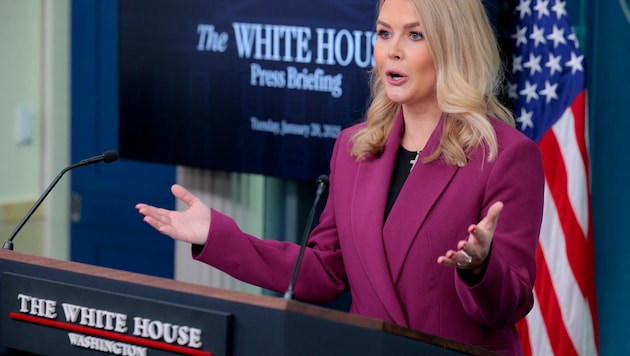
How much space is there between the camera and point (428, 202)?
2471 mm

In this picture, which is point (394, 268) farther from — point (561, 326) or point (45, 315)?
point (561, 326)

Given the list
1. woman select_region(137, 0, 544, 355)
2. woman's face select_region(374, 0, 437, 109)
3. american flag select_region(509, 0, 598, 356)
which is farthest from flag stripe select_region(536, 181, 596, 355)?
woman's face select_region(374, 0, 437, 109)

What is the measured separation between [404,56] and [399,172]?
10.8 inches

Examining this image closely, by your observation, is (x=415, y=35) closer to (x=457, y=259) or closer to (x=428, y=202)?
(x=428, y=202)

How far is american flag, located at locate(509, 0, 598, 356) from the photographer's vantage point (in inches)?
151

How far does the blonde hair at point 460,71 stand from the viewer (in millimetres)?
2473

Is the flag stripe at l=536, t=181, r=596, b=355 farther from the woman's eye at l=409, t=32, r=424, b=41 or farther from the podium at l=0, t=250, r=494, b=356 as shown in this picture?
the podium at l=0, t=250, r=494, b=356

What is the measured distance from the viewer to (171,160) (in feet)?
15.7

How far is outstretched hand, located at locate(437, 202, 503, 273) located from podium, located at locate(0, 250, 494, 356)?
146mm

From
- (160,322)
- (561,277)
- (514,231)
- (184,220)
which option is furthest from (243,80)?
(160,322)

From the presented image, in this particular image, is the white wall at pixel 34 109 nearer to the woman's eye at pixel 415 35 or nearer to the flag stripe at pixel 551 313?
the flag stripe at pixel 551 313

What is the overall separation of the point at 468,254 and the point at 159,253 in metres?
3.81

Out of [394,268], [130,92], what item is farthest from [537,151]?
[130,92]

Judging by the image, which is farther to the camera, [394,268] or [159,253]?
[159,253]
